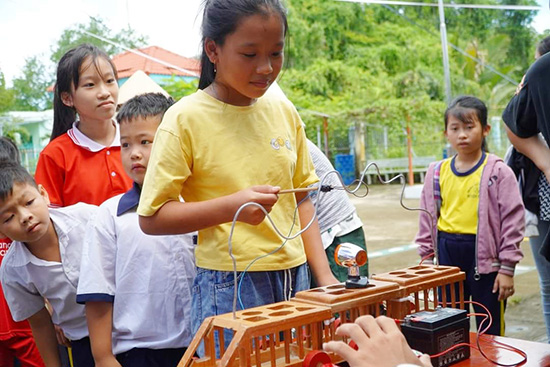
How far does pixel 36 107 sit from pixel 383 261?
→ 14.7m

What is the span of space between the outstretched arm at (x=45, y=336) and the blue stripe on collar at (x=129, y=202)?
57 centimetres

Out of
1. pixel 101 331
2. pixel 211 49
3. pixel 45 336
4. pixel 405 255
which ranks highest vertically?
pixel 211 49

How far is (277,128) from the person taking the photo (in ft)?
5.70

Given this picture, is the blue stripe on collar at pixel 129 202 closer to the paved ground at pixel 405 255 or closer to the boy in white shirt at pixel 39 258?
the boy in white shirt at pixel 39 258

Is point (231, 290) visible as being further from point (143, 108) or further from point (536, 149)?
point (536, 149)

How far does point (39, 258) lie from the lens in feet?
7.11

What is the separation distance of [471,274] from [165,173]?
81.5 inches

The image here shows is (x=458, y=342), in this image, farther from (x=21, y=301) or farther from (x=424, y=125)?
(x=424, y=125)

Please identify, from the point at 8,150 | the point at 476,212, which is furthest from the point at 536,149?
the point at 8,150

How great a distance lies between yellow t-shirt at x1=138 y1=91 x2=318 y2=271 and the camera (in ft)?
5.14

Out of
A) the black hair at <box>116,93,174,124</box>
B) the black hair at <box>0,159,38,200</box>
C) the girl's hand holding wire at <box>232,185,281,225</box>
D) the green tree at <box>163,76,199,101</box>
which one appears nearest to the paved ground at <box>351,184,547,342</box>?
the black hair at <box>116,93,174,124</box>

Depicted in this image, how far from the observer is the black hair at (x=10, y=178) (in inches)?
83.0

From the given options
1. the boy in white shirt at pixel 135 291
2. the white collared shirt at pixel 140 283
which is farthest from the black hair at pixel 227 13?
the white collared shirt at pixel 140 283

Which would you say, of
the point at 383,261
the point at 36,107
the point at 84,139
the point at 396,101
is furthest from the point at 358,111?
the point at 84,139
